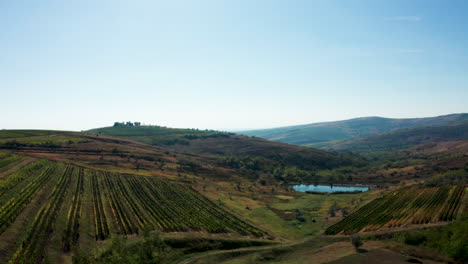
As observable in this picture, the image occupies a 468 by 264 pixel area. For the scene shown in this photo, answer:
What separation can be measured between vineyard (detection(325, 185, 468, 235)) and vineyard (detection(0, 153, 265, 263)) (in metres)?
31.0

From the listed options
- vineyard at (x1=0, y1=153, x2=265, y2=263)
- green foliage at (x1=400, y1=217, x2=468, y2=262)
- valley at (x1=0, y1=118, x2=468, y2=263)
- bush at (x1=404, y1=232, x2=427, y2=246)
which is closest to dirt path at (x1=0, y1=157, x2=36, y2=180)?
valley at (x1=0, y1=118, x2=468, y2=263)

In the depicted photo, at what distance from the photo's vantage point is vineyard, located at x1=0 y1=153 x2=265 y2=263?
6812cm

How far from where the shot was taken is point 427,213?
91.5m

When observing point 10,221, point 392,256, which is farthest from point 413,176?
point 10,221

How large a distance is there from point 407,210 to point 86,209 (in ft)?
336

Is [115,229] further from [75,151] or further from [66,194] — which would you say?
[75,151]

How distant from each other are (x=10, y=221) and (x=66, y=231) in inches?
502

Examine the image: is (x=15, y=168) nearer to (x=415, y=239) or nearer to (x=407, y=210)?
(x=415, y=239)

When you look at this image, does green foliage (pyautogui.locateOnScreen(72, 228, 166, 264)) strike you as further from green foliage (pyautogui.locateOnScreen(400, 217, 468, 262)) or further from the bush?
green foliage (pyautogui.locateOnScreen(400, 217, 468, 262))

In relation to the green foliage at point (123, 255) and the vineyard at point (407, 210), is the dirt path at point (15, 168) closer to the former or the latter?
the green foliage at point (123, 255)

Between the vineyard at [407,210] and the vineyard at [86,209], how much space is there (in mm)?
31028

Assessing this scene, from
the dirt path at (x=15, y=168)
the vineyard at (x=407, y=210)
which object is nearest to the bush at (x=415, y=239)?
the vineyard at (x=407, y=210)

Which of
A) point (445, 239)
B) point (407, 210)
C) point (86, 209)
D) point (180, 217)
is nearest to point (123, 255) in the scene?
point (180, 217)

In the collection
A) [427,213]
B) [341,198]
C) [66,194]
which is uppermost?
[66,194]
